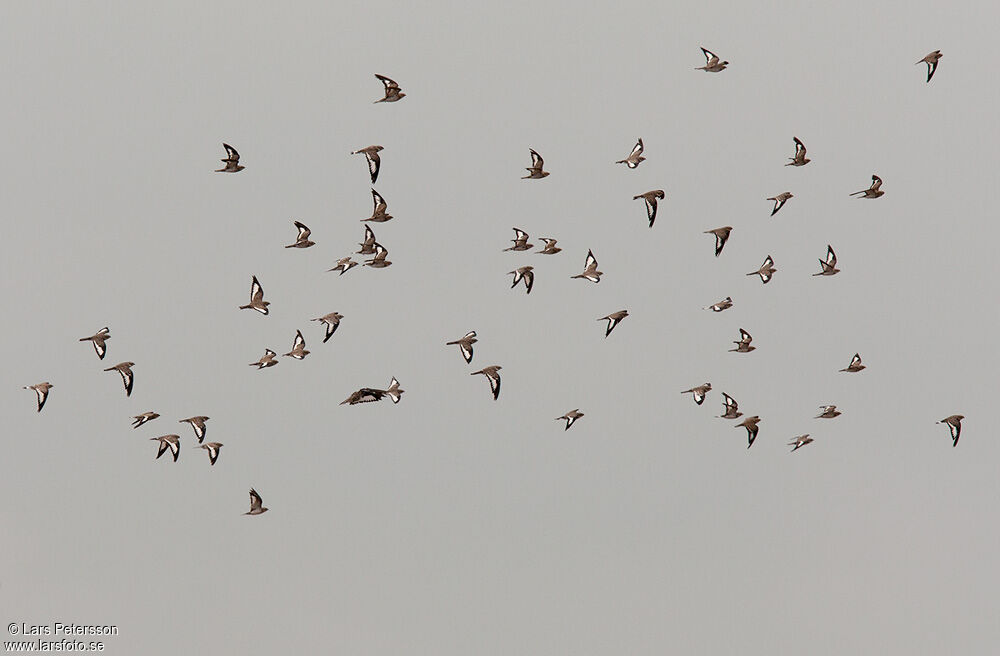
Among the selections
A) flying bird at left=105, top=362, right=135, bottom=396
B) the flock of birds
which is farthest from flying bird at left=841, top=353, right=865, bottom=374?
flying bird at left=105, top=362, right=135, bottom=396

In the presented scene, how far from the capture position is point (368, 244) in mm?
72812

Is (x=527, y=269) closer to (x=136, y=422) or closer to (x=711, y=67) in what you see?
(x=711, y=67)

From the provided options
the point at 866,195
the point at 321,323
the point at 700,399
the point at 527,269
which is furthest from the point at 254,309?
the point at 866,195

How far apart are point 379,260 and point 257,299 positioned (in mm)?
4221

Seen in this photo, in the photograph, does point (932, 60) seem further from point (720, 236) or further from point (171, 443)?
point (171, 443)

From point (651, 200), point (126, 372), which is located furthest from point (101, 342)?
point (651, 200)

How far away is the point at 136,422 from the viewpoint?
71.9m

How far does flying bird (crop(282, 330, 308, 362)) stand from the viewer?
73.1 metres

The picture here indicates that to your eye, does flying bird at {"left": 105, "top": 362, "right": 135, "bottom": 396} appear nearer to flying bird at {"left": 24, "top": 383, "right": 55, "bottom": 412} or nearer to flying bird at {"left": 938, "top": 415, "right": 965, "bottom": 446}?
flying bird at {"left": 24, "top": 383, "right": 55, "bottom": 412}

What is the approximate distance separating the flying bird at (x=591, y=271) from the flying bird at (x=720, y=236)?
396 cm

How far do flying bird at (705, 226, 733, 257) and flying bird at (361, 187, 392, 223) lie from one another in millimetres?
10662

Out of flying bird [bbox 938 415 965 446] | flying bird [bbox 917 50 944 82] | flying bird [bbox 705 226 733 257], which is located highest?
flying bird [bbox 917 50 944 82]

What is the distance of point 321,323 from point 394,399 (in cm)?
398

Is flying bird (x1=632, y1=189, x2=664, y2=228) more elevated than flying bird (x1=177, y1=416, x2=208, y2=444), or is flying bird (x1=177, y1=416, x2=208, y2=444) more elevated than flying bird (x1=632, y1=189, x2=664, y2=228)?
flying bird (x1=632, y1=189, x2=664, y2=228)
